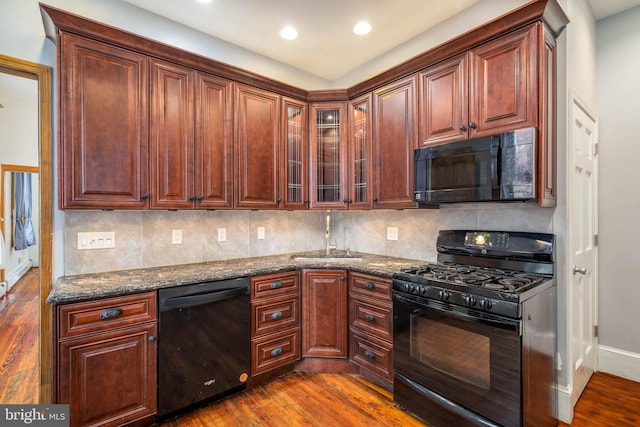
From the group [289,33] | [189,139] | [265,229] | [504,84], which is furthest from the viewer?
[265,229]

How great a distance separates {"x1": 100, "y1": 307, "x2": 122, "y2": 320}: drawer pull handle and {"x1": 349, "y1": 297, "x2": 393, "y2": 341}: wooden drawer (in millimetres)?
1680

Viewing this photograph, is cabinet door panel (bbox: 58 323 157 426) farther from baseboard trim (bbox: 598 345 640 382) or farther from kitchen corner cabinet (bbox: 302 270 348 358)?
baseboard trim (bbox: 598 345 640 382)

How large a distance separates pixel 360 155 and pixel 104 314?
2.32 m

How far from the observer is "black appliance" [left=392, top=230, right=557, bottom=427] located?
160 cm

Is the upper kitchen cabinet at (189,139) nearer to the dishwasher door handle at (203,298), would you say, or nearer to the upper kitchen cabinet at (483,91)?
the dishwasher door handle at (203,298)

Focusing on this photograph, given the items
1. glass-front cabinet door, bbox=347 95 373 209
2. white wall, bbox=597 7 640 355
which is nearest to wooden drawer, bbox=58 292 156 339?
glass-front cabinet door, bbox=347 95 373 209

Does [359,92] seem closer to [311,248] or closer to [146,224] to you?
[311,248]

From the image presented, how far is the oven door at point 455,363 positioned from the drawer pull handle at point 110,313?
1.76m

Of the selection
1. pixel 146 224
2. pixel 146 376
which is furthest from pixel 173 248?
→ pixel 146 376

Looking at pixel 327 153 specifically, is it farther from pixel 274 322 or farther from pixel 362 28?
pixel 274 322

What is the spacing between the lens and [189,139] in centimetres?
236

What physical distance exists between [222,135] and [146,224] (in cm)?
95

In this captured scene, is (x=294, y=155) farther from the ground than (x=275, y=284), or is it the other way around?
(x=294, y=155)

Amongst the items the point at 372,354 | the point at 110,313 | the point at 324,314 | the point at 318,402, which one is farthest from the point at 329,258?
the point at 110,313
